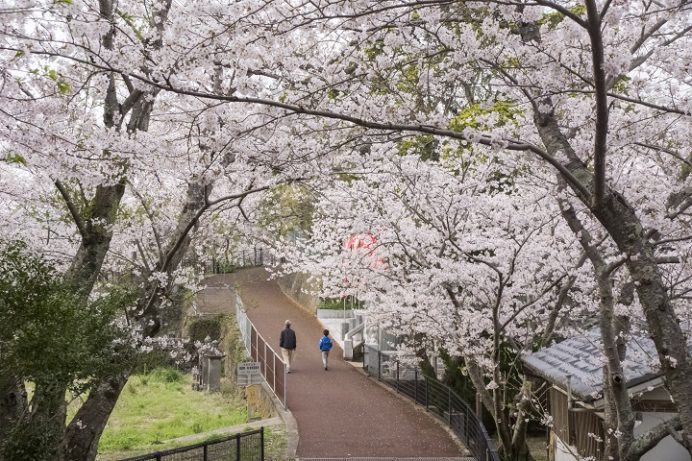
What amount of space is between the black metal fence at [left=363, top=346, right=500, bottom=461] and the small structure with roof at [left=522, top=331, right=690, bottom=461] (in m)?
1.26

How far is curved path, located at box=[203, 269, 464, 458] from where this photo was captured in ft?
39.2

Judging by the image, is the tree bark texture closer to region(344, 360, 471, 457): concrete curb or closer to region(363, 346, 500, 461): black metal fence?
region(363, 346, 500, 461): black metal fence

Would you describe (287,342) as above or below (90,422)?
above

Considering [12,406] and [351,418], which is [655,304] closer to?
[12,406]

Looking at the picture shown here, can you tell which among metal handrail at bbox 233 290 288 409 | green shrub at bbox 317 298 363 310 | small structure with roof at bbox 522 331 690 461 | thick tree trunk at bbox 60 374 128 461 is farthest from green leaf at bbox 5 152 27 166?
green shrub at bbox 317 298 363 310

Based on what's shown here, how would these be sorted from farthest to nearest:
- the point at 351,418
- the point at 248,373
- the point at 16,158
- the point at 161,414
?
the point at 161,414 < the point at 248,373 < the point at 351,418 < the point at 16,158

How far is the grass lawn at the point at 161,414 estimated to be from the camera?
1480cm

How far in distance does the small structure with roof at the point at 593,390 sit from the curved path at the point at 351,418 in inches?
96.4

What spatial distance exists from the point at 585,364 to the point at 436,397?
249 inches

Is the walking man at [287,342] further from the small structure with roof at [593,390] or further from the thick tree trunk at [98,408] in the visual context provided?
the thick tree trunk at [98,408]

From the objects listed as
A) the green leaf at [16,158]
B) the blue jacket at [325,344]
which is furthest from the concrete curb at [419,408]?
the green leaf at [16,158]

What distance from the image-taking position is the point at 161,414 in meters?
18.2

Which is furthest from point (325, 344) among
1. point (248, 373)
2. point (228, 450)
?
point (228, 450)

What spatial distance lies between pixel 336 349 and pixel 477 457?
41.5 feet
